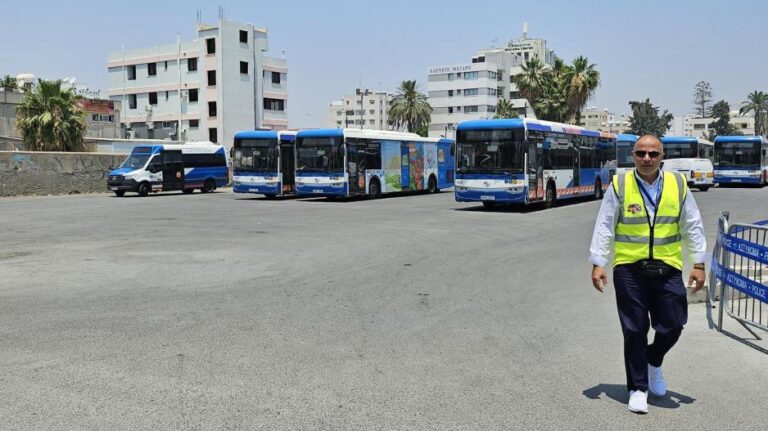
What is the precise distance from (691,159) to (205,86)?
46.7 metres

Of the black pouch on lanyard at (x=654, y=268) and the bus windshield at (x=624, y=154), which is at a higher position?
the bus windshield at (x=624, y=154)

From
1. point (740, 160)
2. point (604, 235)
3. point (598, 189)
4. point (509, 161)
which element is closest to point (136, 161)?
point (509, 161)

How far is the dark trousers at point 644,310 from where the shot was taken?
15.7ft

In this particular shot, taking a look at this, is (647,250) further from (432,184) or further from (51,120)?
(51,120)

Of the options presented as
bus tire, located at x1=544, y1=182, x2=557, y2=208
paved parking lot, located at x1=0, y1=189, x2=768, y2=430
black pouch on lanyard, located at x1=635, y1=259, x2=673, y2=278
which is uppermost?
black pouch on lanyard, located at x1=635, y1=259, x2=673, y2=278

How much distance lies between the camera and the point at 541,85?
70.8 m

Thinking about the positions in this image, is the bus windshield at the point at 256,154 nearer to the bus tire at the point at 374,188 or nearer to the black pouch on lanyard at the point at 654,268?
the bus tire at the point at 374,188

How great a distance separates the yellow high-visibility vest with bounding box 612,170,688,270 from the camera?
190 inches

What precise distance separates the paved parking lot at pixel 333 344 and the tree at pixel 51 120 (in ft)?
103

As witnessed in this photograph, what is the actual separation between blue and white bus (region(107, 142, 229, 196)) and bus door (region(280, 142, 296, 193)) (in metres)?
6.75

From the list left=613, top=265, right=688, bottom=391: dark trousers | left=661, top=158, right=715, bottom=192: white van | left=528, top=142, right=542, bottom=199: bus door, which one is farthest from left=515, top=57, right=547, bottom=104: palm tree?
left=613, top=265, right=688, bottom=391: dark trousers

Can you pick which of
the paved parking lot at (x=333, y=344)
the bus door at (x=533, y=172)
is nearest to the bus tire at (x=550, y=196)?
the bus door at (x=533, y=172)

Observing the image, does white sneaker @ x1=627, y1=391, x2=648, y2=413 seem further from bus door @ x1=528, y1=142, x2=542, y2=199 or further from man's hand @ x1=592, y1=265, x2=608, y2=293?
bus door @ x1=528, y1=142, x2=542, y2=199

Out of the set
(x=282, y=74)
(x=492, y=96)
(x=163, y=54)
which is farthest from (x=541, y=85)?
(x=492, y=96)
